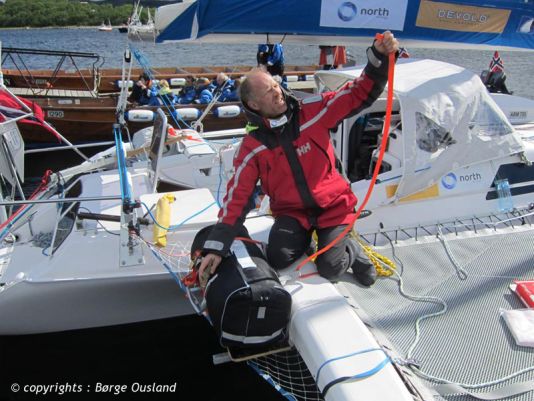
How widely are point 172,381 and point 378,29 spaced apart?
347cm

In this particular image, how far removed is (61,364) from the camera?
13.0 ft

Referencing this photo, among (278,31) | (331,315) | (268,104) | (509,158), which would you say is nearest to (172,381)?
(331,315)

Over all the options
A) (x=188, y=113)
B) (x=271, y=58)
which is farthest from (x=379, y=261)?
(x=188, y=113)

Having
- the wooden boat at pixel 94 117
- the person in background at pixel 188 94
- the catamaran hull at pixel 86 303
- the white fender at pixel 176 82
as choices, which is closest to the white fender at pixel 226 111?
the wooden boat at pixel 94 117

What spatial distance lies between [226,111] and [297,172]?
24.4 feet

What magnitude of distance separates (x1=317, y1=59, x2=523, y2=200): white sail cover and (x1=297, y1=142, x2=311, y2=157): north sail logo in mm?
1177

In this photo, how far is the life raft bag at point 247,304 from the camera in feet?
8.24

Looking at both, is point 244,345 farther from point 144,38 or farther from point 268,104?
point 144,38

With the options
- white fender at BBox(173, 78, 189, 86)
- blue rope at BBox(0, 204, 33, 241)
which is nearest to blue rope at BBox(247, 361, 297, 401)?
blue rope at BBox(0, 204, 33, 241)

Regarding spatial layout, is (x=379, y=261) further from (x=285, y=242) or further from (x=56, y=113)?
(x=56, y=113)

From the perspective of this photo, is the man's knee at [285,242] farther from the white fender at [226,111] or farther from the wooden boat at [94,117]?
the white fender at [226,111]

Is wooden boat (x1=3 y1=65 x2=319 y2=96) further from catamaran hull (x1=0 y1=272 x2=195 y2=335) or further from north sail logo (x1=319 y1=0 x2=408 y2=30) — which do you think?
catamaran hull (x1=0 y1=272 x2=195 y2=335)

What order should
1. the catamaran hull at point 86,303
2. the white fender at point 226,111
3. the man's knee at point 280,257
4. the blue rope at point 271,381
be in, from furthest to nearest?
the white fender at point 226,111
the catamaran hull at point 86,303
the man's knee at point 280,257
the blue rope at point 271,381

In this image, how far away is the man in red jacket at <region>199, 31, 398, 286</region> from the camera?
2639 mm
